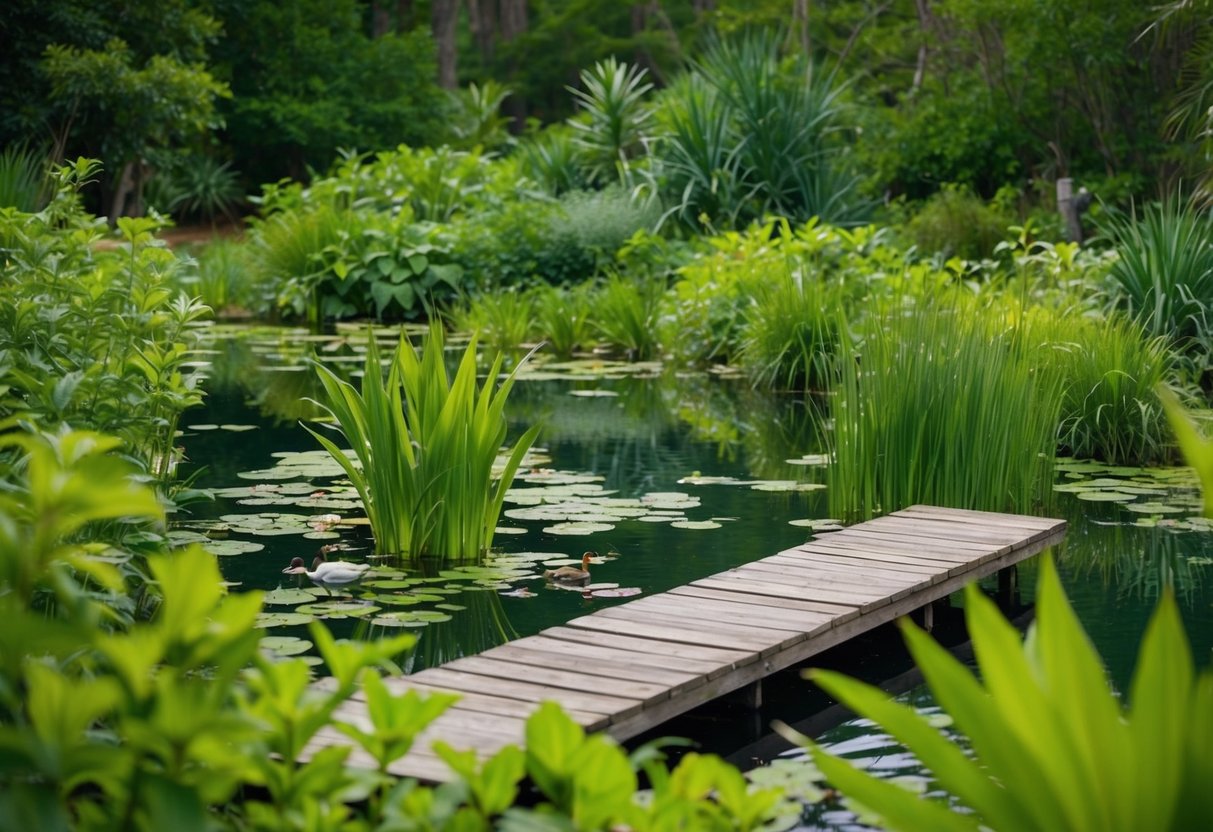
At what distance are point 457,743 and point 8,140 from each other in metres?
15.4

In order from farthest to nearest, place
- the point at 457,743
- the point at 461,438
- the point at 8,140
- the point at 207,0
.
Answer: the point at 207,0
the point at 8,140
the point at 461,438
the point at 457,743

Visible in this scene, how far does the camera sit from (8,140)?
16.8 m

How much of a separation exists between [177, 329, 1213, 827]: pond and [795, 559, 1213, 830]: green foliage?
6.09 ft

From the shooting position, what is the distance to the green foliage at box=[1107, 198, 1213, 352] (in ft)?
29.8

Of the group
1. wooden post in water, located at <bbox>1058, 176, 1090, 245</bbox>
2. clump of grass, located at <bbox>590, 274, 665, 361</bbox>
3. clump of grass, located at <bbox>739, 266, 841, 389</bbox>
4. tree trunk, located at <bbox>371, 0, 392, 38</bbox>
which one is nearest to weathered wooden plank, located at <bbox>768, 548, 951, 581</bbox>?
clump of grass, located at <bbox>739, 266, 841, 389</bbox>

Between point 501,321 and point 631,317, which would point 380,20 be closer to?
point 501,321

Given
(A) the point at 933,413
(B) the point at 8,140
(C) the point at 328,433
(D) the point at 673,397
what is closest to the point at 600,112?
(B) the point at 8,140

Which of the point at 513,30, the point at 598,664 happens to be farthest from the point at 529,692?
the point at 513,30

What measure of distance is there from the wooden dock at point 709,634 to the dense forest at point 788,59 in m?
6.28

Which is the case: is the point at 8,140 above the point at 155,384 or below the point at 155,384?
above

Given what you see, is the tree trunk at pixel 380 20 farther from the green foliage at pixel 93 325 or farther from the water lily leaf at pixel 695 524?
the green foliage at pixel 93 325

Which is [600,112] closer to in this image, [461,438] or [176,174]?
[176,174]

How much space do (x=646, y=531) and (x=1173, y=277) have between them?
4427 mm

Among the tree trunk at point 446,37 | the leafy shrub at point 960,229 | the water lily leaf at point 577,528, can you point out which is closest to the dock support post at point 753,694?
the water lily leaf at point 577,528
